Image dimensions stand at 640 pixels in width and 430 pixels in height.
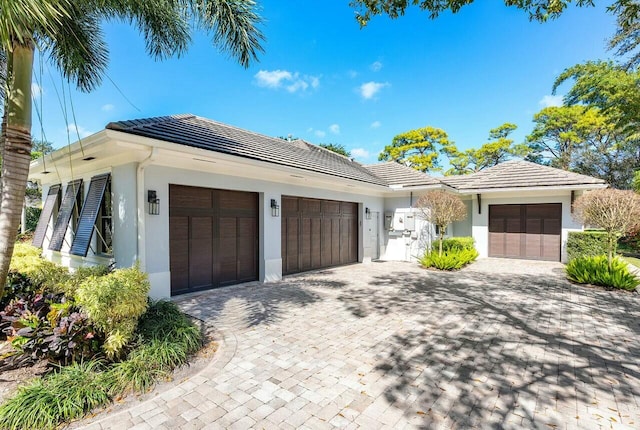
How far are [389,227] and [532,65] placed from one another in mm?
8577


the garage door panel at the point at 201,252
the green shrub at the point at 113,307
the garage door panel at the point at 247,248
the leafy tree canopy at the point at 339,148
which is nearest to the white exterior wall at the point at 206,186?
the garage door panel at the point at 247,248

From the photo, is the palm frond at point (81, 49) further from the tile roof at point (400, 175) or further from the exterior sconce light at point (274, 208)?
the tile roof at point (400, 175)

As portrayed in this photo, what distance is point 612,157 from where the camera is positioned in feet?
78.6

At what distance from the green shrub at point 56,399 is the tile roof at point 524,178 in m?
15.7

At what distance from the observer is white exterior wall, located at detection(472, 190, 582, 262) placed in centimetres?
1334

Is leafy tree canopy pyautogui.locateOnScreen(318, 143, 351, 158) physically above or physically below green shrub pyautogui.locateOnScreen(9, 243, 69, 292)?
above

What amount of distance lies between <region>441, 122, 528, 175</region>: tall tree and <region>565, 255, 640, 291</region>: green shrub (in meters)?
24.3

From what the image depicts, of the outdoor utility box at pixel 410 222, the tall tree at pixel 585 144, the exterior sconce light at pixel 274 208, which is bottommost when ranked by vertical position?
the outdoor utility box at pixel 410 222

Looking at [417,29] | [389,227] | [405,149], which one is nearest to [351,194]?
[389,227]

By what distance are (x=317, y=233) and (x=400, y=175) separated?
6153 mm

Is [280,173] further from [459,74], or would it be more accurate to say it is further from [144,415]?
[459,74]

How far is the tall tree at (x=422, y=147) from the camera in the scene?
33.9 metres

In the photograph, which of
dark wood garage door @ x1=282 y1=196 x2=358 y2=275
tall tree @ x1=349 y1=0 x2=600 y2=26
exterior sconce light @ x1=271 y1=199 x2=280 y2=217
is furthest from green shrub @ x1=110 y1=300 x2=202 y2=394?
tall tree @ x1=349 y1=0 x2=600 y2=26

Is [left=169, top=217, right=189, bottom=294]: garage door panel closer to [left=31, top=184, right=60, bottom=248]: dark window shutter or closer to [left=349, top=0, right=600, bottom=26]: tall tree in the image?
[left=349, top=0, right=600, bottom=26]: tall tree
